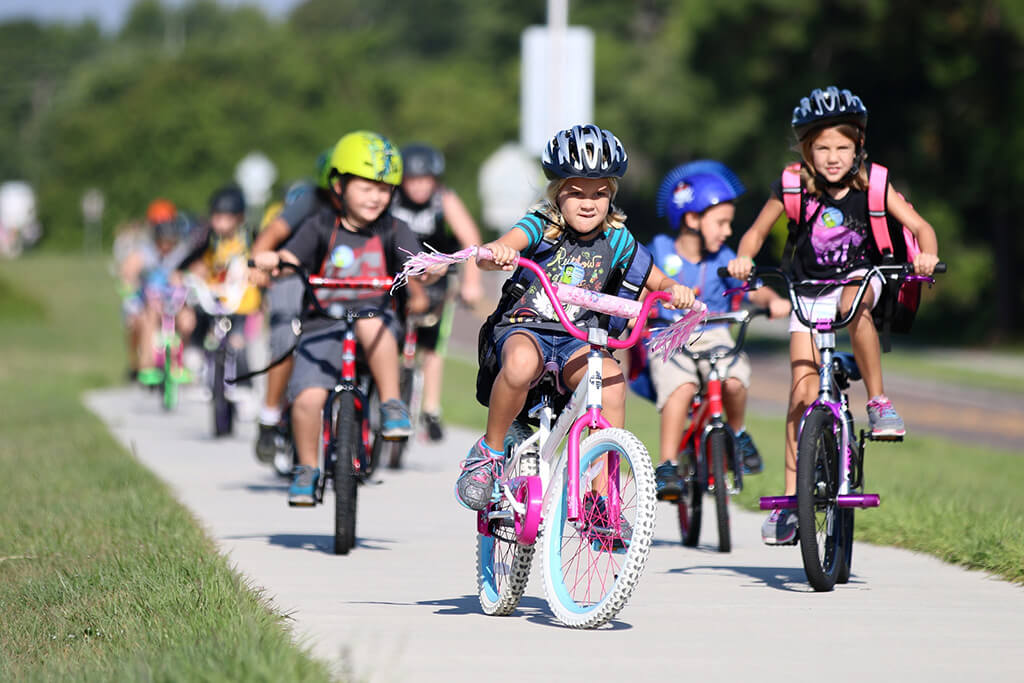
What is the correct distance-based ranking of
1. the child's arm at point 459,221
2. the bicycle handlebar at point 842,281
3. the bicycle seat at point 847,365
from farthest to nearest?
the child's arm at point 459,221
the bicycle seat at point 847,365
the bicycle handlebar at point 842,281

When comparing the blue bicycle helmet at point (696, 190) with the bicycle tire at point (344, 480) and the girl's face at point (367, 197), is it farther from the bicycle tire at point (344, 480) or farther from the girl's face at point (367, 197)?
the bicycle tire at point (344, 480)

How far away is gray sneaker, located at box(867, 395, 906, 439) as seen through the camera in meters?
7.12

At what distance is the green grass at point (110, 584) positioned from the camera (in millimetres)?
→ 5016

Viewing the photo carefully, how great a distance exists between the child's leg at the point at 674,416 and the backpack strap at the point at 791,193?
1.65 meters

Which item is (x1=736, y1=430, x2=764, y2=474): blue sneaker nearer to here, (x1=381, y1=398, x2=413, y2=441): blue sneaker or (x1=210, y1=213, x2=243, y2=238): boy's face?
(x1=381, y1=398, x2=413, y2=441): blue sneaker

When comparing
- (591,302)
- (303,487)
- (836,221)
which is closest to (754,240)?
(836,221)

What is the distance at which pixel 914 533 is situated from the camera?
8727 millimetres

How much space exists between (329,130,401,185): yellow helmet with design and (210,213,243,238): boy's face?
5.87m

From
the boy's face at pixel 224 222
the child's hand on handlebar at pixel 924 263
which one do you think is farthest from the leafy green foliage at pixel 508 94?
the boy's face at pixel 224 222

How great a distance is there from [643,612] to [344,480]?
210 centimetres

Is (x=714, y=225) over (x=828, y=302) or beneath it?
over

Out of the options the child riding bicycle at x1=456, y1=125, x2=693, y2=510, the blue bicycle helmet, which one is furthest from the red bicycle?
the child riding bicycle at x1=456, y1=125, x2=693, y2=510

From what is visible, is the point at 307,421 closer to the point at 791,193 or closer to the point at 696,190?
the point at 696,190

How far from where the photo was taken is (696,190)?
9148 millimetres
